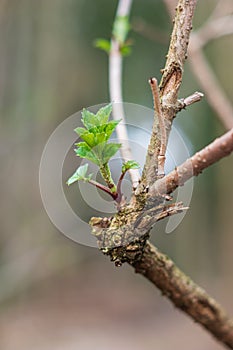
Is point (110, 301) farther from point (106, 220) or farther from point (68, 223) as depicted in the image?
point (106, 220)

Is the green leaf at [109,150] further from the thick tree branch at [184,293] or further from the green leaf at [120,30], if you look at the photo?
the green leaf at [120,30]

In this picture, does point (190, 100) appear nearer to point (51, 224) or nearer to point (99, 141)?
point (99, 141)

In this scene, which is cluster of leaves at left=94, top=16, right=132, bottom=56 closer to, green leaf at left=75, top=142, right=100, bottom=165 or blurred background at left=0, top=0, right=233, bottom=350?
green leaf at left=75, top=142, right=100, bottom=165

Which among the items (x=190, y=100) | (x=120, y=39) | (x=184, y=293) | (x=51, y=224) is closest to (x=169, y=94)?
(x=190, y=100)

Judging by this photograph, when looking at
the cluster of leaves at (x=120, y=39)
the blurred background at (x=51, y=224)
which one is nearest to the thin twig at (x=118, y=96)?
the cluster of leaves at (x=120, y=39)

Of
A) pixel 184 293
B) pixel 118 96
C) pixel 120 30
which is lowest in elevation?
pixel 184 293

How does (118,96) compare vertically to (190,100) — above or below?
above

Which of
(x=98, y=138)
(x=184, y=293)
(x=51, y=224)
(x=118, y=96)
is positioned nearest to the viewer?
(x=98, y=138)
